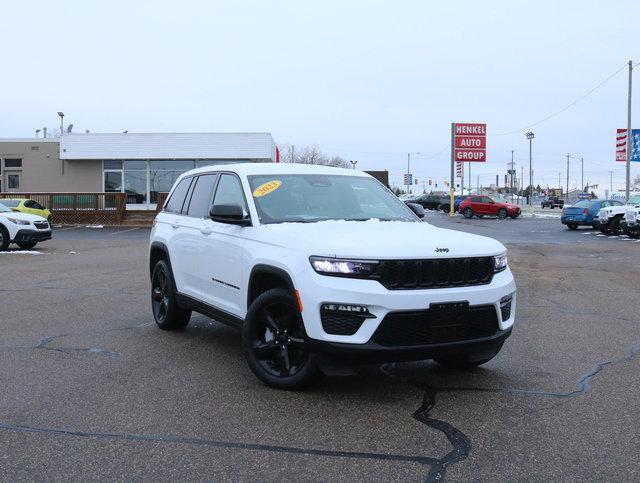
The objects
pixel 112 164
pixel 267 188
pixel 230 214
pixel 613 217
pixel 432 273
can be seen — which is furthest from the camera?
pixel 112 164

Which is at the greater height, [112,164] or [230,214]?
[112,164]

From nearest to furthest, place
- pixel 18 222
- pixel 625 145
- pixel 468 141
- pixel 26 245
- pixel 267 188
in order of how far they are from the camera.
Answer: pixel 267 188
pixel 18 222
pixel 26 245
pixel 625 145
pixel 468 141

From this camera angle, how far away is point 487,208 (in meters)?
48.4

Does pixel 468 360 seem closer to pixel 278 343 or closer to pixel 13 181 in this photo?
pixel 278 343

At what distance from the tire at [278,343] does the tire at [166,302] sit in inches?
85.3

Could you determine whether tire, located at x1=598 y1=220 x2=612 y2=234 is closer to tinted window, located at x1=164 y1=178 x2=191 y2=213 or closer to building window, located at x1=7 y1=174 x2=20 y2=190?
tinted window, located at x1=164 y1=178 x2=191 y2=213

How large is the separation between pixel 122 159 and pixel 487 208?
25226 millimetres

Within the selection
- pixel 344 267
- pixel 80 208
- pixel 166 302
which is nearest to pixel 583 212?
pixel 80 208

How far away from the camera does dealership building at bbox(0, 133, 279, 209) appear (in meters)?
38.2

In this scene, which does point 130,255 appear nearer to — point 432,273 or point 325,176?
point 325,176

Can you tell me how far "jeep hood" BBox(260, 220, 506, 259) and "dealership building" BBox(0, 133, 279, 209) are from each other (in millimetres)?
32086

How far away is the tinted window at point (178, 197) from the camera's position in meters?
7.78

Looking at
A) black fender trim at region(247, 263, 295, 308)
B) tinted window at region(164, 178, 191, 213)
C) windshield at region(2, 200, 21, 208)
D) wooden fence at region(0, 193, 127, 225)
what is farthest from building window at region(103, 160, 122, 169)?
black fender trim at region(247, 263, 295, 308)

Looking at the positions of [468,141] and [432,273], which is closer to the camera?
[432,273]
